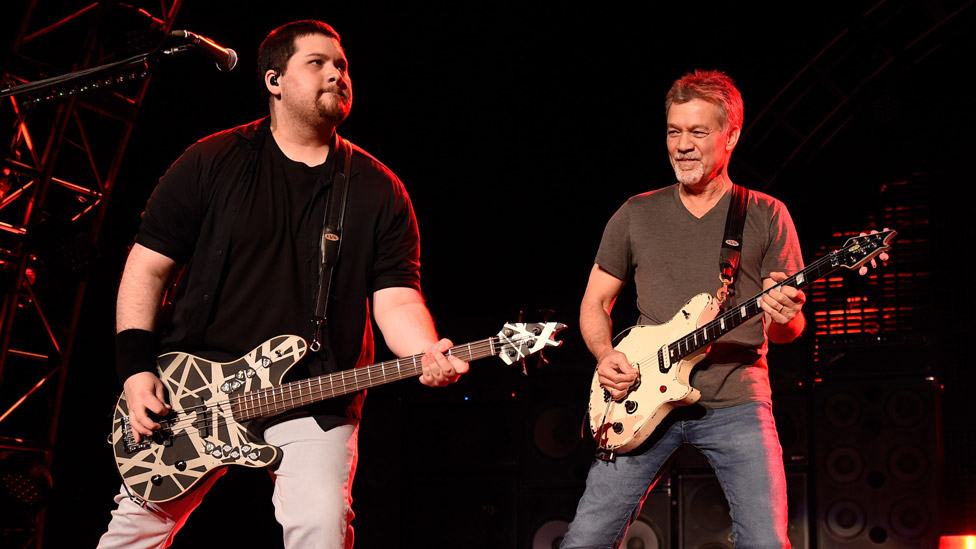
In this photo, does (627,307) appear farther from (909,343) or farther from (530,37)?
(530,37)

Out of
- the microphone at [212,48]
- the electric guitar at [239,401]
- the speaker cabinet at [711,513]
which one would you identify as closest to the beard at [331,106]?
the microphone at [212,48]

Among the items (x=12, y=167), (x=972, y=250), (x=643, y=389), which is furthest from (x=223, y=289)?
(x=972, y=250)

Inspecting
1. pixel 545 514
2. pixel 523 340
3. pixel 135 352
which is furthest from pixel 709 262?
pixel 545 514

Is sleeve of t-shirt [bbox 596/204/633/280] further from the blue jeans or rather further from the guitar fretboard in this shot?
the blue jeans

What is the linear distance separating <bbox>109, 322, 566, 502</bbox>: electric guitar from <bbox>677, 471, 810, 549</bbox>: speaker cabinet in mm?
4299

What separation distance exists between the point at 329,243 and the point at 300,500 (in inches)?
38.3

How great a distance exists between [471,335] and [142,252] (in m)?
4.84

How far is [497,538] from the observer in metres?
8.07

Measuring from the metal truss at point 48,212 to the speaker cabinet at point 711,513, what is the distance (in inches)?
187

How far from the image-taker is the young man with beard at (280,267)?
3.63m

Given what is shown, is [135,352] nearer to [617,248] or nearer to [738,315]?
[617,248]

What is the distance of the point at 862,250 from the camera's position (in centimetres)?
394

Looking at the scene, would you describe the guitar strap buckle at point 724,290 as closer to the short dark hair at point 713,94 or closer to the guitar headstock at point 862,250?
the guitar headstock at point 862,250

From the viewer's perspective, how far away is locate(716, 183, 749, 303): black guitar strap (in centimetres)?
407
